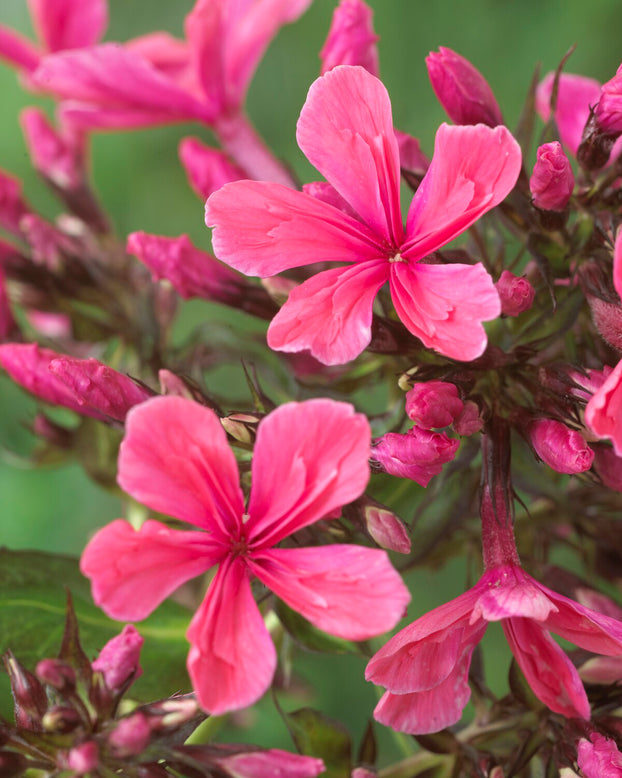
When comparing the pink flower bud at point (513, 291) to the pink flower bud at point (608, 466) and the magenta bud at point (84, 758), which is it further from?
the magenta bud at point (84, 758)

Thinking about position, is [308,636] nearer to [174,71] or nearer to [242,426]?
[242,426]

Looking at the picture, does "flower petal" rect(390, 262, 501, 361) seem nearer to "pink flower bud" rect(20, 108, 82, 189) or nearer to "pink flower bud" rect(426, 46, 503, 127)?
"pink flower bud" rect(426, 46, 503, 127)

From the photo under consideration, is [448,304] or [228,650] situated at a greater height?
[448,304]

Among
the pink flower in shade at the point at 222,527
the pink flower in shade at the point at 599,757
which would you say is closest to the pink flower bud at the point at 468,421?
the pink flower in shade at the point at 222,527

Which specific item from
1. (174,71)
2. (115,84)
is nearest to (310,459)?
(115,84)

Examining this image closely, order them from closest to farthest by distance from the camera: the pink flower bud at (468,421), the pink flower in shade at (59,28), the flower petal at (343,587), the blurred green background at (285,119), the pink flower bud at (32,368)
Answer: the flower petal at (343,587), the pink flower bud at (468,421), the pink flower bud at (32,368), the pink flower in shade at (59,28), the blurred green background at (285,119)
